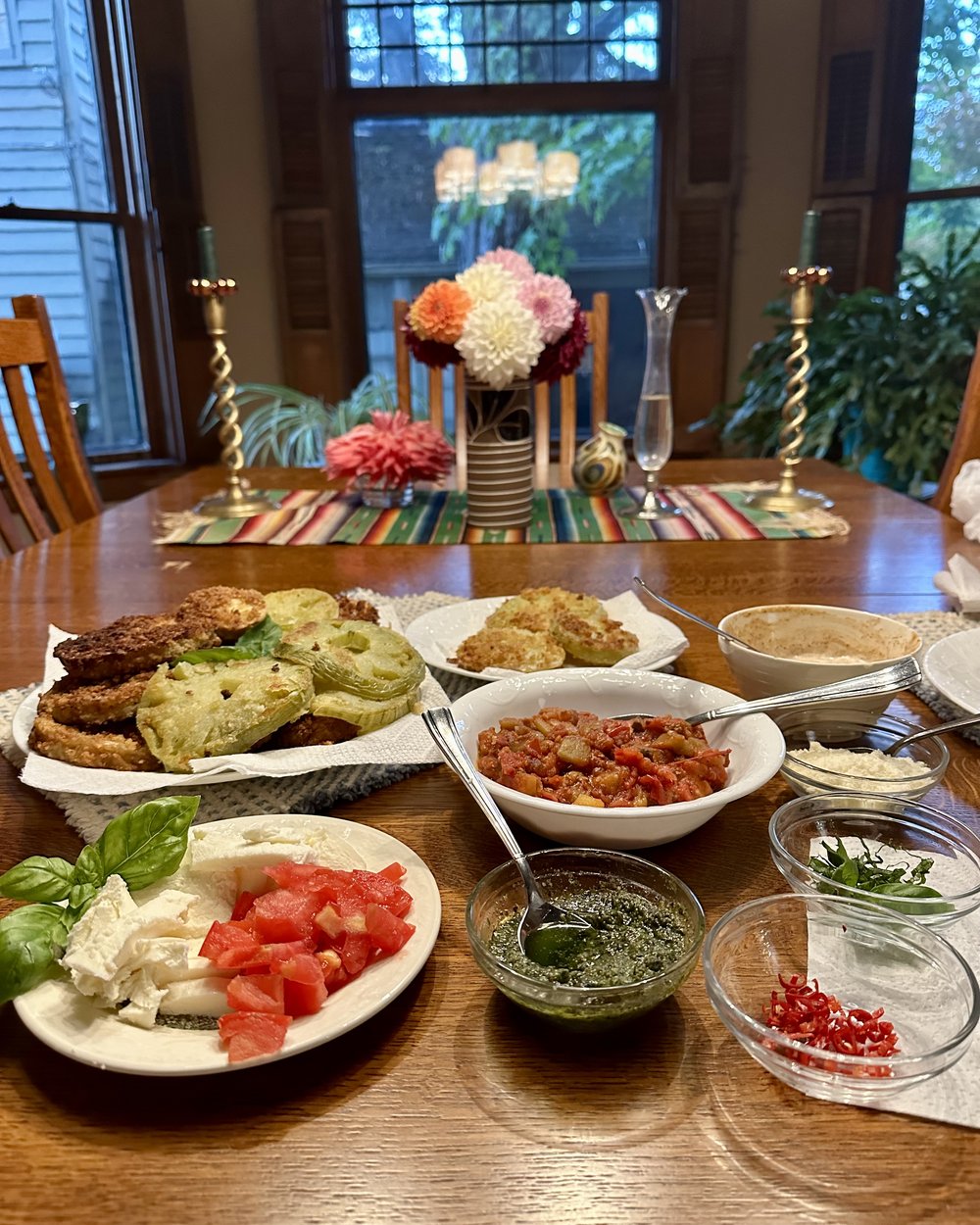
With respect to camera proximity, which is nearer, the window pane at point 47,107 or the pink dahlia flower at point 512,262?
the pink dahlia flower at point 512,262

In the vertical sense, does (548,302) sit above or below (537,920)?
above

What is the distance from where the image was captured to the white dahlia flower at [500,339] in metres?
1.97

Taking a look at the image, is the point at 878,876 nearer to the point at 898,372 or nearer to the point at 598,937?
the point at 598,937

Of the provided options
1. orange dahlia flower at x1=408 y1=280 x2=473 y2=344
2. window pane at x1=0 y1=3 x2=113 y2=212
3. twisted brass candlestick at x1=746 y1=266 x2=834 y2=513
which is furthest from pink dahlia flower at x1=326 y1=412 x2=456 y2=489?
window pane at x1=0 y1=3 x2=113 y2=212

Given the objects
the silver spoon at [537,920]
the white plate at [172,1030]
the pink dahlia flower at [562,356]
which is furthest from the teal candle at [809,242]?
the white plate at [172,1030]

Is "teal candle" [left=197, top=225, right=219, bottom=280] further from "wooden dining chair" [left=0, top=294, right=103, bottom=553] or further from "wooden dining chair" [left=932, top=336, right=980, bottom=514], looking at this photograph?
"wooden dining chair" [left=932, top=336, right=980, bottom=514]

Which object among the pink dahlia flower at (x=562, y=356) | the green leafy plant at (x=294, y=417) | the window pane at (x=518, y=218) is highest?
the window pane at (x=518, y=218)

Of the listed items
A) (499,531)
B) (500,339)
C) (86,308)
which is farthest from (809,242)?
Result: (86,308)

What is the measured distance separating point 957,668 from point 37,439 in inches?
82.4

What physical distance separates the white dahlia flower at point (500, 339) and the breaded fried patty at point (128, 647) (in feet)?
3.73

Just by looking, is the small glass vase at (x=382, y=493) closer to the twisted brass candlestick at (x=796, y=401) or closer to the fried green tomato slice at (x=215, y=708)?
the twisted brass candlestick at (x=796, y=401)

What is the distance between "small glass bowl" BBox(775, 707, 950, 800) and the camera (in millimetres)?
901

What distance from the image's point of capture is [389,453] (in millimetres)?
2238

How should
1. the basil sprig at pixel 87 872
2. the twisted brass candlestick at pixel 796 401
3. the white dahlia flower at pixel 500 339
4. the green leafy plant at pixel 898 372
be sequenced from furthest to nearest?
the green leafy plant at pixel 898 372, the twisted brass candlestick at pixel 796 401, the white dahlia flower at pixel 500 339, the basil sprig at pixel 87 872
